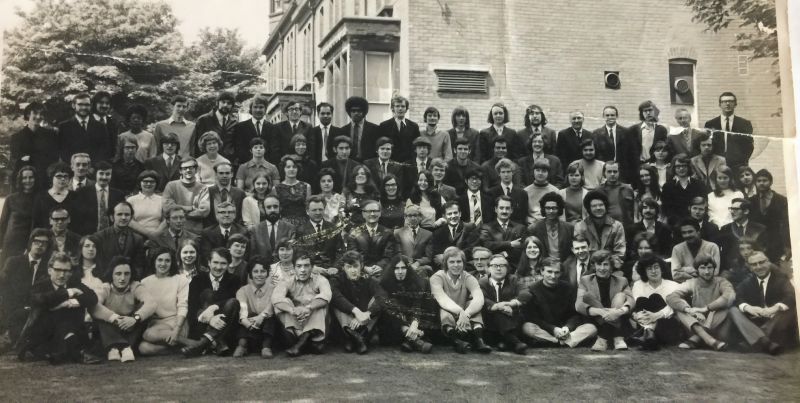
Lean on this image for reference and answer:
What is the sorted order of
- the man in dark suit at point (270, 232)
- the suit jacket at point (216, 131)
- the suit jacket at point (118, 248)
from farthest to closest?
the suit jacket at point (216, 131) → the man in dark suit at point (270, 232) → the suit jacket at point (118, 248)

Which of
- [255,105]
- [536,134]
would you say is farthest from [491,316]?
[255,105]

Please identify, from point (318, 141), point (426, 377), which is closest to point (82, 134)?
point (318, 141)

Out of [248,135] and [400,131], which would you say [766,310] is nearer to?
[400,131]

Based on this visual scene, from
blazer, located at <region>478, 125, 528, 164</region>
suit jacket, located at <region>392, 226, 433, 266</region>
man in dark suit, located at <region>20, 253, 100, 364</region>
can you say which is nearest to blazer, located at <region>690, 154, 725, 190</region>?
blazer, located at <region>478, 125, 528, 164</region>

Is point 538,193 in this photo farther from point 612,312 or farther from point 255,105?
point 255,105

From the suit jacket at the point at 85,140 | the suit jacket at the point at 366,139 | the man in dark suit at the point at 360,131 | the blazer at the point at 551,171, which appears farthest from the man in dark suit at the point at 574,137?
the suit jacket at the point at 85,140

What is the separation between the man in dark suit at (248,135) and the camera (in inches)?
156

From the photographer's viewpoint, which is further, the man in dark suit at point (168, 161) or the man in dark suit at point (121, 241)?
the man in dark suit at point (168, 161)

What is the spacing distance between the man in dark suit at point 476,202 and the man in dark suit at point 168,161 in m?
1.70

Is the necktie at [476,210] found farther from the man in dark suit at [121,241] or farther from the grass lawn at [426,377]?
the man in dark suit at [121,241]

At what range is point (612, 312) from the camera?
12.4 feet

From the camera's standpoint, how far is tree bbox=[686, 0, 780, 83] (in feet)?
12.8

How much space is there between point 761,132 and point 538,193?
1.36m

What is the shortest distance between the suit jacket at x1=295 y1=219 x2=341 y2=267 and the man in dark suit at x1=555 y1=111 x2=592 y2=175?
1618mm
